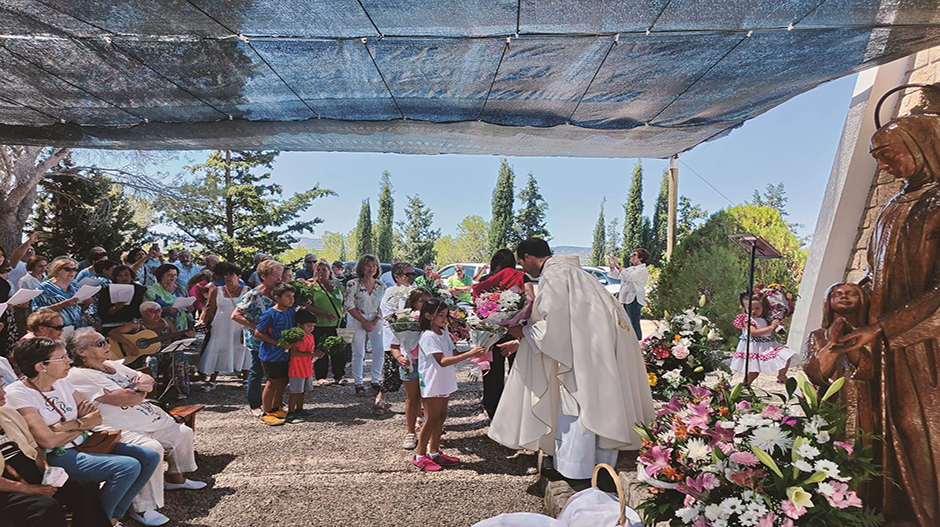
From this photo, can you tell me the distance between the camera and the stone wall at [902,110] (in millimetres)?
4230

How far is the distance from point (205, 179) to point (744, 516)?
21120mm

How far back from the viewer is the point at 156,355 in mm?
7047

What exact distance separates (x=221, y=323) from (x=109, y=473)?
15.5 ft

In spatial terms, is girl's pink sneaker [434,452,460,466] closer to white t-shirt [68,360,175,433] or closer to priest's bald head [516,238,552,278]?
priest's bald head [516,238,552,278]

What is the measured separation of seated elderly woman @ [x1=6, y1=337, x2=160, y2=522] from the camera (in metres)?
3.28

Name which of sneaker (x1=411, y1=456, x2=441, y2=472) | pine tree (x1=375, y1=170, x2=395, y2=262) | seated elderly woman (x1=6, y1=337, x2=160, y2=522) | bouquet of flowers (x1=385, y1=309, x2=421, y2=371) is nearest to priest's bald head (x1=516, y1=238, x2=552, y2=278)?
bouquet of flowers (x1=385, y1=309, x2=421, y2=371)

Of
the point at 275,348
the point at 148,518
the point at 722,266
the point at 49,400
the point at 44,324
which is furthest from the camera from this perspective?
the point at 722,266

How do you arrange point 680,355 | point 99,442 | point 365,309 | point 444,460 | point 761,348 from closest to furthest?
point 99,442 → point 444,460 → point 680,355 → point 761,348 → point 365,309

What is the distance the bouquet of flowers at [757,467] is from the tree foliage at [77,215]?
66.1ft

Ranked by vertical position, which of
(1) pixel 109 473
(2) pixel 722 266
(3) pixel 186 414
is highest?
(2) pixel 722 266

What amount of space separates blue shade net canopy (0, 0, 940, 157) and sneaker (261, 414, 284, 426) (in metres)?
3.04

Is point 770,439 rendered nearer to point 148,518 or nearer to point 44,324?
point 148,518

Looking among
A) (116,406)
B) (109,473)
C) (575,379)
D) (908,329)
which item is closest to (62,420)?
(109,473)

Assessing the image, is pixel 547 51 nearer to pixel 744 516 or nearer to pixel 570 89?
pixel 570 89
